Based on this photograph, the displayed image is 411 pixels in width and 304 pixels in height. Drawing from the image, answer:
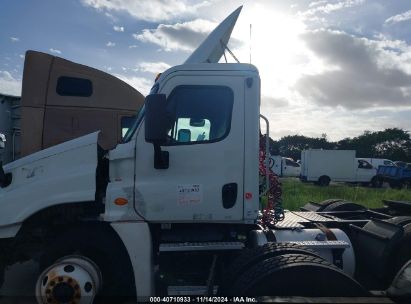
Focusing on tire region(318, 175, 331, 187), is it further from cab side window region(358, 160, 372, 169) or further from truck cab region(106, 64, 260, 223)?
truck cab region(106, 64, 260, 223)

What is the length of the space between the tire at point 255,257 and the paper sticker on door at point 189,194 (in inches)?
29.9

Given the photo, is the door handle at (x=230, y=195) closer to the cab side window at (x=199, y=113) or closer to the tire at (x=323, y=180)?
the cab side window at (x=199, y=113)

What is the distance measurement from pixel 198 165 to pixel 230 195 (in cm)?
45

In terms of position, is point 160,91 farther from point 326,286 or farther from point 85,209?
point 326,286

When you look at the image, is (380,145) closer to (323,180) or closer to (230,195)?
(323,180)

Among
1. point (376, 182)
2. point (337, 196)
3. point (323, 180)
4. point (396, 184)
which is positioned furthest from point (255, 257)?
point (376, 182)

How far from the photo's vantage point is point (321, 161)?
30.7 metres

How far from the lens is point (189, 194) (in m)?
3.93

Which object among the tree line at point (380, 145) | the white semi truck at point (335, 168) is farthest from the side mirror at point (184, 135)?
the tree line at point (380, 145)

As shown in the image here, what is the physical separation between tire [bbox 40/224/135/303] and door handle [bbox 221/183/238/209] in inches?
46.0

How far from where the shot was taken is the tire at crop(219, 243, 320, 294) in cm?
337

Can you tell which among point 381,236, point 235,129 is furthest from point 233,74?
point 381,236

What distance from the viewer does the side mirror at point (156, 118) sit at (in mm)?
3527

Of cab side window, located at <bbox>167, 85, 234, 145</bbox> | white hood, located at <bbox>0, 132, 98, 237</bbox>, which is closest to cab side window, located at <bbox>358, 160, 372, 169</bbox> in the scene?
cab side window, located at <bbox>167, 85, 234, 145</bbox>
